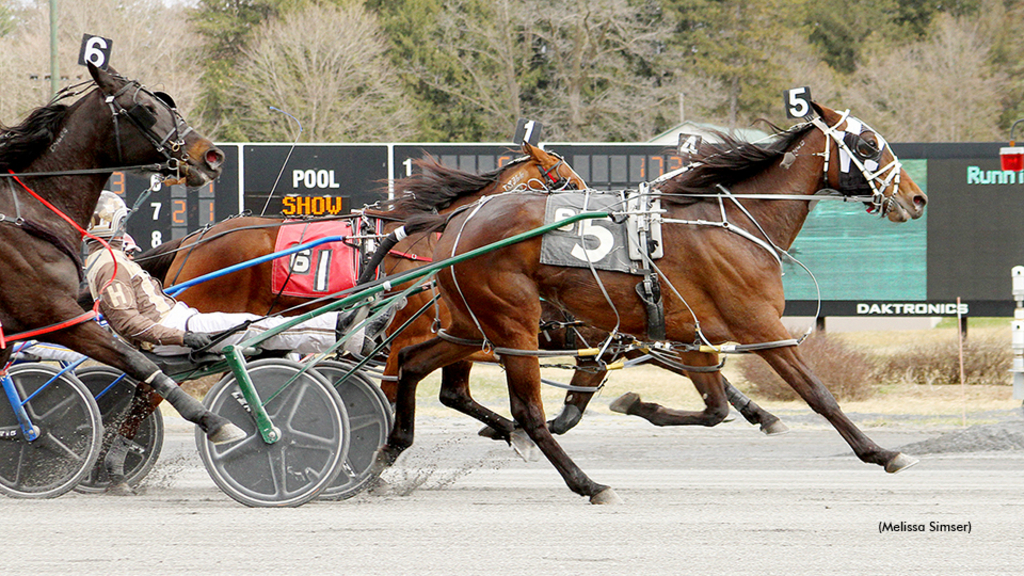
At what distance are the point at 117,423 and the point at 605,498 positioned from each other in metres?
2.54

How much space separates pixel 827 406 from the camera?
570 centimetres

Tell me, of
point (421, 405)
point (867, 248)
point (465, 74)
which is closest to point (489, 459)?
point (421, 405)

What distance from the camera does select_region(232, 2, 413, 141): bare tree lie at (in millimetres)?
27078

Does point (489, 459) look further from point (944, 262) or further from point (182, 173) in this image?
point (944, 262)

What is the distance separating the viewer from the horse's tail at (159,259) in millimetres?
8219

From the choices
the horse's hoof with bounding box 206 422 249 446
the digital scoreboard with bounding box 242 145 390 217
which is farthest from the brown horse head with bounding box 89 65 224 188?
the digital scoreboard with bounding box 242 145 390 217

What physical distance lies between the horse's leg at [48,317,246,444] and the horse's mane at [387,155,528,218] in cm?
252

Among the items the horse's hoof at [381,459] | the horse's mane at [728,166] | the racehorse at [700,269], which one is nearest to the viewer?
the racehorse at [700,269]

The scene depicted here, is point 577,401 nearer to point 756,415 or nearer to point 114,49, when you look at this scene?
point 756,415

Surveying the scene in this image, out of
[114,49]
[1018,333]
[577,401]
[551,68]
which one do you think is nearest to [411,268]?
[577,401]

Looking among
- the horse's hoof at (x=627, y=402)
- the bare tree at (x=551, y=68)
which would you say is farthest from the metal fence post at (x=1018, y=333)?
the bare tree at (x=551, y=68)

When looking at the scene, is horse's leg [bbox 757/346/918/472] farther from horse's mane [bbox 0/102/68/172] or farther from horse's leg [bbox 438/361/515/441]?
horse's mane [bbox 0/102/68/172]

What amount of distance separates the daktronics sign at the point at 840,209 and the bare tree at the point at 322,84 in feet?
42.1

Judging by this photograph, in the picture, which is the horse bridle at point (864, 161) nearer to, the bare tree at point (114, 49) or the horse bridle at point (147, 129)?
the horse bridle at point (147, 129)
